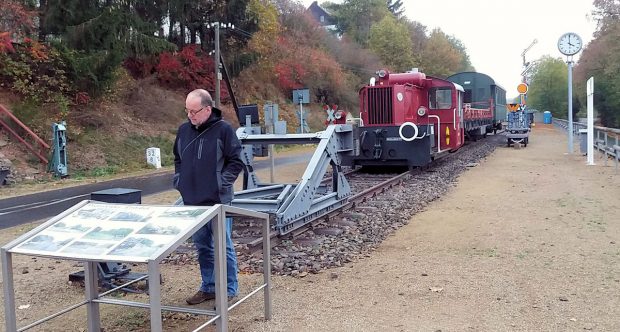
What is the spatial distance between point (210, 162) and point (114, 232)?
4.08 feet

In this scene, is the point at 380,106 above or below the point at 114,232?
above

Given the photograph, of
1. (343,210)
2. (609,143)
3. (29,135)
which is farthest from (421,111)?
(29,135)

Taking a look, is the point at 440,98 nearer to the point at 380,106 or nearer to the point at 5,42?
the point at 380,106

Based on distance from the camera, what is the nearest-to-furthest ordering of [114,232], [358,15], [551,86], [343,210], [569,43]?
[114,232]
[343,210]
[569,43]
[358,15]
[551,86]

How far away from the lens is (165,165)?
22.8m

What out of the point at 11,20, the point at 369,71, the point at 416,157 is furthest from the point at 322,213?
the point at 369,71

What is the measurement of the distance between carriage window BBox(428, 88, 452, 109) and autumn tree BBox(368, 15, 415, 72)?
47450 mm

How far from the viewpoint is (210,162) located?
459 centimetres

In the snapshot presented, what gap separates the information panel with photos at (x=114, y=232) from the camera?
3.25 m

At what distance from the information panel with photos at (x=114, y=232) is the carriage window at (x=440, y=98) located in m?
12.9

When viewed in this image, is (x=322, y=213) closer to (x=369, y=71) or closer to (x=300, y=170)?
(x=300, y=170)

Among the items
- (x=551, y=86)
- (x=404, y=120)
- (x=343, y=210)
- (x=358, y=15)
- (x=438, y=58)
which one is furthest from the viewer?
(x=551, y=86)

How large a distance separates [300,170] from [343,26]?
57.3 meters

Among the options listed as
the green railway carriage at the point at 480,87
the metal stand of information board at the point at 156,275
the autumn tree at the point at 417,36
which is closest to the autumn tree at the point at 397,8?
the autumn tree at the point at 417,36
